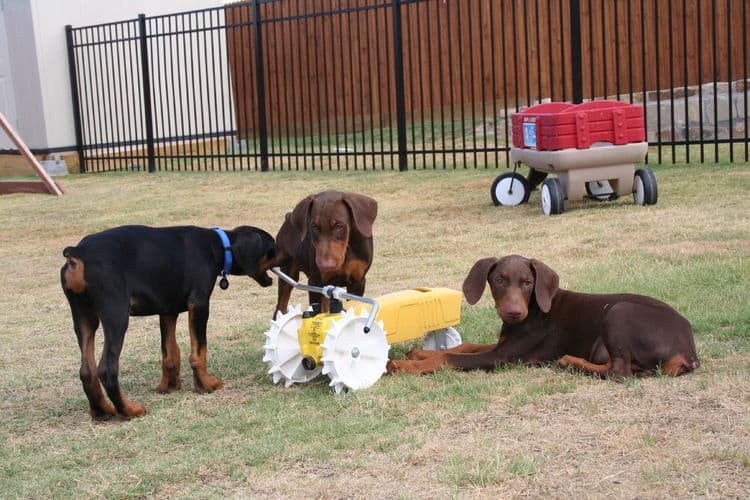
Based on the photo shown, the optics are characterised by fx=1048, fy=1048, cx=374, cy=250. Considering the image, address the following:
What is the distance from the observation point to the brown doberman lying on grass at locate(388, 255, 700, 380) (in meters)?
4.82

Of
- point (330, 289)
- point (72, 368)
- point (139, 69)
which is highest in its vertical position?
point (139, 69)

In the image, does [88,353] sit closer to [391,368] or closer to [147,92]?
[391,368]

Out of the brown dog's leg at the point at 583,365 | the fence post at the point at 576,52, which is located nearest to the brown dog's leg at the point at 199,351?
the brown dog's leg at the point at 583,365

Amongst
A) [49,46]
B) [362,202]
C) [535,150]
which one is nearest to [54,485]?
[362,202]

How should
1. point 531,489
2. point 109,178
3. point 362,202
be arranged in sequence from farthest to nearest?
point 109,178 → point 362,202 → point 531,489

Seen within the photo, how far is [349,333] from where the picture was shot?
5.08 meters

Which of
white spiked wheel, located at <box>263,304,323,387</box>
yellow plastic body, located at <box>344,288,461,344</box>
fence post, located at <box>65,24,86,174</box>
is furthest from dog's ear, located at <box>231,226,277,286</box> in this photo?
fence post, located at <box>65,24,86,174</box>

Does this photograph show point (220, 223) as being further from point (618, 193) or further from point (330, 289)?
point (330, 289)

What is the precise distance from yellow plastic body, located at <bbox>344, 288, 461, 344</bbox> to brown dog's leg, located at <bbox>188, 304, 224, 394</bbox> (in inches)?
31.1

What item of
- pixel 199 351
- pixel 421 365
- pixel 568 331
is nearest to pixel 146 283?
pixel 199 351

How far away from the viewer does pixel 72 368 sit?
6043 millimetres

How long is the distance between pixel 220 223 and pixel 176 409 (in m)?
7.05

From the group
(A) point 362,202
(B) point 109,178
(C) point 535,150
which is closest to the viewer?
(A) point 362,202

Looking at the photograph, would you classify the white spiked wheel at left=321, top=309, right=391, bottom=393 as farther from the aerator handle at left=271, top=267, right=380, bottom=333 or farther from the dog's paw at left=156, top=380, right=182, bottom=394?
the dog's paw at left=156, top=380, right=182, bottom=394
